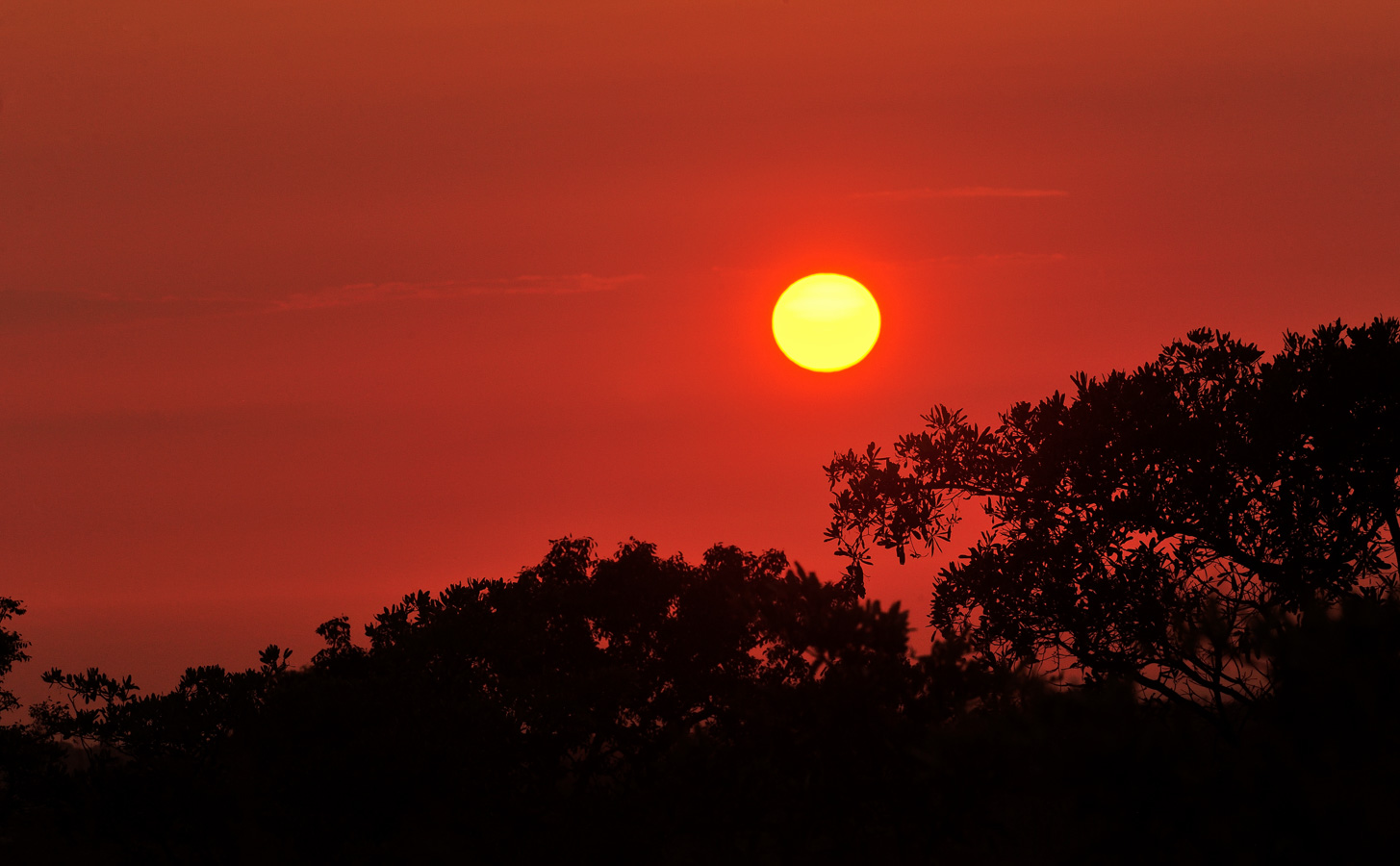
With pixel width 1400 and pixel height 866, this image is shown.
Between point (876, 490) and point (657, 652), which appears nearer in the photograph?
point (876, 490)

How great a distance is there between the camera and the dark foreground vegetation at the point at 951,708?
44.9 ft

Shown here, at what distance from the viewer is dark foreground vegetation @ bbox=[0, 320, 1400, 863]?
44.9 feet

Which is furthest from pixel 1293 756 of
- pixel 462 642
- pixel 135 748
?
pixel 135 748

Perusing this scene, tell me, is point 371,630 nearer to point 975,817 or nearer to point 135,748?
point 135,748

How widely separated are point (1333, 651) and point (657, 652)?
3251 centimetres

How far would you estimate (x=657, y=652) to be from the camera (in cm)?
4394

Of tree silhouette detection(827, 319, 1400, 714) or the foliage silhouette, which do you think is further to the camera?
tree silhouette detection(827, 319, 1400, 714)

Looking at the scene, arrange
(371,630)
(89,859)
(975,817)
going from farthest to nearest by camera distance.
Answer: (371,630), (89,859), (975,817)

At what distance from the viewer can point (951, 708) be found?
1769 centimetres

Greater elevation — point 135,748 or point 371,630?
point 371,630

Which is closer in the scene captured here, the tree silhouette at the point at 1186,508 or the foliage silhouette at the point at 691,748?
the foliage silhouette at the point at 691,748

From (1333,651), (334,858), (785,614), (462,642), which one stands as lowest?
(334,858)

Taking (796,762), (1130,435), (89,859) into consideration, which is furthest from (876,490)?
(89,859)

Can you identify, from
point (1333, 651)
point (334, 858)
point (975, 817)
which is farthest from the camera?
point (334, 858)
